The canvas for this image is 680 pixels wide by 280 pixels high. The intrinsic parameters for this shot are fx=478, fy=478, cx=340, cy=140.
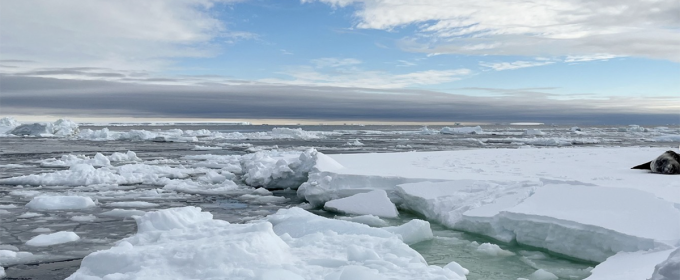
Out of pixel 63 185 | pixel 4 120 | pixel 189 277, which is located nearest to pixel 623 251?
pixel 189 277

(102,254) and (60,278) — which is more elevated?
(102,254)

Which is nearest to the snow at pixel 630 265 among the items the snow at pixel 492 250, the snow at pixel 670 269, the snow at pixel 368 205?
the snow at pixel 492 250

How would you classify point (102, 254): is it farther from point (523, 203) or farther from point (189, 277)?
point (523, 203)

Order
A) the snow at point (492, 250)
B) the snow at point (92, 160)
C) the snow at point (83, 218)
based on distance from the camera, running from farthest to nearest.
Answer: the snow at point (92, 160)
the snow at point (83, 218)
the snow at point (492, 250)

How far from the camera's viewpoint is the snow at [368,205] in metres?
8.34

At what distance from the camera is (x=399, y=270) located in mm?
4773

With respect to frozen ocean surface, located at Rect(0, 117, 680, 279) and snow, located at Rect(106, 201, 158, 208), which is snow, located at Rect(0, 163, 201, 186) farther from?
snow, located at Rect(106, 201, 158, 208)

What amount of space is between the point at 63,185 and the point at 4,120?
53970mm

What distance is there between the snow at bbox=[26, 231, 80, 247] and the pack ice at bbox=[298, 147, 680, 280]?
4.23 m

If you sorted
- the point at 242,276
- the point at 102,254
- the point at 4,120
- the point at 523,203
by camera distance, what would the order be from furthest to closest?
the point at 4,120
the point at 523,203
the point at 102,254
the point at 242,276

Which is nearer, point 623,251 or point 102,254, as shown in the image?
point 102,254

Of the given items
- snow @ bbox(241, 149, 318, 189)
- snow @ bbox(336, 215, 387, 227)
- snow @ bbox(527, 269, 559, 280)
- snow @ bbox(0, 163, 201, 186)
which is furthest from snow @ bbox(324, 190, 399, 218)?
snow @ bbox(0, 163, 201, 186)

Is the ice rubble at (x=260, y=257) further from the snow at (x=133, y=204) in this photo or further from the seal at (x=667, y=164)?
the seal at (x=667, y=164)

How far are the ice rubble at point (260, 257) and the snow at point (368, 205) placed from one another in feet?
6.82
